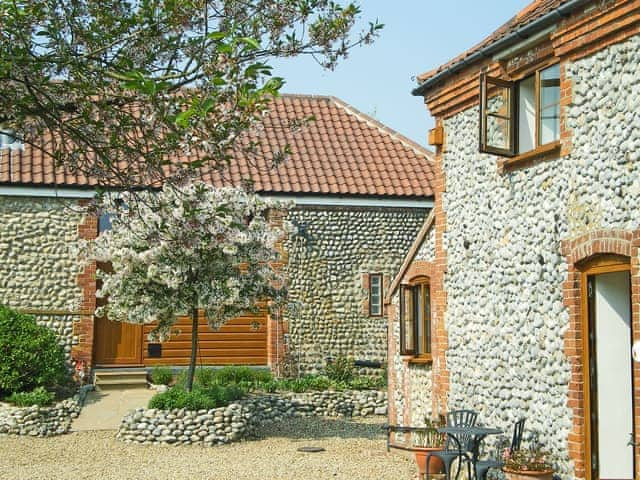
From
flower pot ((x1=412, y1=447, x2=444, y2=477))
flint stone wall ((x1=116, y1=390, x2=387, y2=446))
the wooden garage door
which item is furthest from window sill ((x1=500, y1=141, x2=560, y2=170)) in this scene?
the wooden garage door

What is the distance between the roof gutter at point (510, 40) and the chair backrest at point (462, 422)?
4.38m

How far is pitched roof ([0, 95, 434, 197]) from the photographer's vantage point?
19203mm

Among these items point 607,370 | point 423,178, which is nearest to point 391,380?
point 607,370

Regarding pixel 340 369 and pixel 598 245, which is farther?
pixel 340 369

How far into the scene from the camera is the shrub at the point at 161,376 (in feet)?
61.3

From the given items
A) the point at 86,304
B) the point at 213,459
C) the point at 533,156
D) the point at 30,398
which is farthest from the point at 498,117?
the point at 86,304

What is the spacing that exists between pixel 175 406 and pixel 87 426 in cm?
192

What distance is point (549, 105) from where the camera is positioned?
32.6 ft

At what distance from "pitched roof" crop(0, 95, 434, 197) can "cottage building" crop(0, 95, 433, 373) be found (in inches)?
1.6

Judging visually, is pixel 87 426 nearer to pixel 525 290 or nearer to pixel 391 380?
pixel 391 380

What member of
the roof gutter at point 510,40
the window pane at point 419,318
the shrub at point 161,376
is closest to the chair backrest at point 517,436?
the window pane at point 419,318

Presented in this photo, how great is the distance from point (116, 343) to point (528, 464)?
1231 centimetres

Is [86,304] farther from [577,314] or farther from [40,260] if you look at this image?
[577,314]

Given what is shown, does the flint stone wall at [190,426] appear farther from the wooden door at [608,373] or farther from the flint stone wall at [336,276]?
the wooden door at [608,373]
